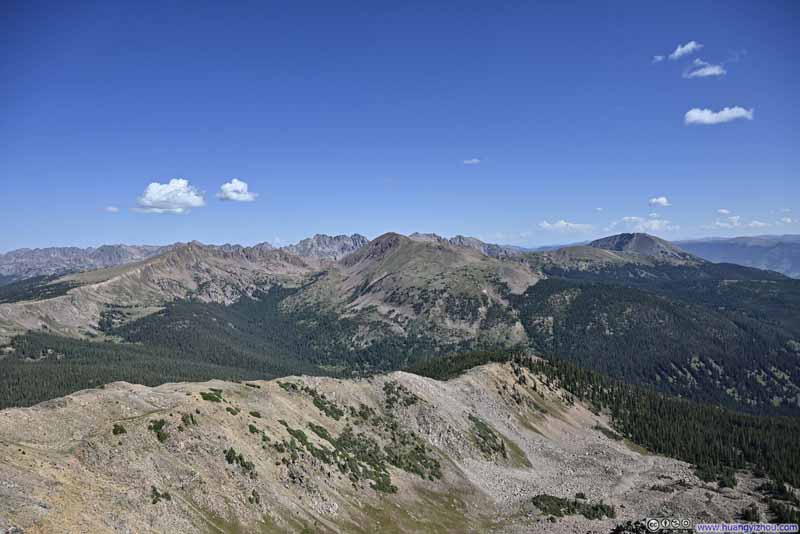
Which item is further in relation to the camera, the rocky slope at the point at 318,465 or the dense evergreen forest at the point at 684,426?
the dense evergreen forest at the point at 684,426

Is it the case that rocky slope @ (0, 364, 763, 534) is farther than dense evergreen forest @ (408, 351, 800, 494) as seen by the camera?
No

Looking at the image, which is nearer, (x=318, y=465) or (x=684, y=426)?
(x=318, y=465)

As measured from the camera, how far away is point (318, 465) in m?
68.6

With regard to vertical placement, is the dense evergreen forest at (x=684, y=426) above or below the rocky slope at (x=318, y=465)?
below

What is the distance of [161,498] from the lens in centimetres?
4641

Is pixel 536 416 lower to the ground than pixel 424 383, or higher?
lower

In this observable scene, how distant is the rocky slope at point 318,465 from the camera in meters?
44.6

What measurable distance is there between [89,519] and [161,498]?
808cm

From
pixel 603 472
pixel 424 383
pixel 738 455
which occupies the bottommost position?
pixel 738 455

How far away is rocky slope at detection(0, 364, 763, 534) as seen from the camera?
146 ft

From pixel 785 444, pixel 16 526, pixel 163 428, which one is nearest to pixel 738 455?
pixel 785 444

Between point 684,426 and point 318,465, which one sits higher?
point 318,465

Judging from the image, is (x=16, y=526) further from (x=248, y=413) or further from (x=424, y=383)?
(x=424, y=383)

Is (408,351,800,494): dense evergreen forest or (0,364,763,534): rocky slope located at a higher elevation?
(0,364,763,534): rocky slope
